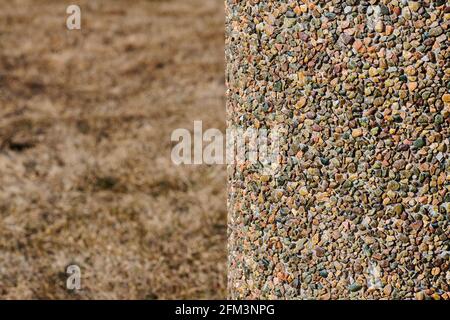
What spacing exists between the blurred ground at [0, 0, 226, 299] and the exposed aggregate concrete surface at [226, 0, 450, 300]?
1300 millimetres

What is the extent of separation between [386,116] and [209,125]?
12.2 ft

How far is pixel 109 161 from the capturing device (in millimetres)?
5145

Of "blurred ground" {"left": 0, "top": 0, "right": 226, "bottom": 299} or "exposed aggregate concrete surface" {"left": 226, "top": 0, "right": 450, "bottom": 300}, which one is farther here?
"blurred ground" {"left": 0, "top": 0, "right": 226, "bottom": 299}

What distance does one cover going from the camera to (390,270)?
90.1 inches

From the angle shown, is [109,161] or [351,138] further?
[109,161]

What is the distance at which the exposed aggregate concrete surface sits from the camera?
7.13 ft

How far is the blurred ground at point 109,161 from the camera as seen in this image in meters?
3.73

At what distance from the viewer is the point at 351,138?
2.24m

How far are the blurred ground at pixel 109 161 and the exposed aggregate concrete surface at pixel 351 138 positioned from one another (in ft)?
4.26

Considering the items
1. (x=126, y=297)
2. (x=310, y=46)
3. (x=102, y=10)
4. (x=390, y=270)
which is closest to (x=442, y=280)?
(x=390, y=270)

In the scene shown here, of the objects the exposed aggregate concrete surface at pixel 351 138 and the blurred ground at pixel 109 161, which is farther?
the blurred ground at pixel 109 161

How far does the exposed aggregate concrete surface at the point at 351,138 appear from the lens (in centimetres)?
217

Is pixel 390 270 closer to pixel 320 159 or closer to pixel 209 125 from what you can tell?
pixel 320 159

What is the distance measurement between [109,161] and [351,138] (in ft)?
10.6
